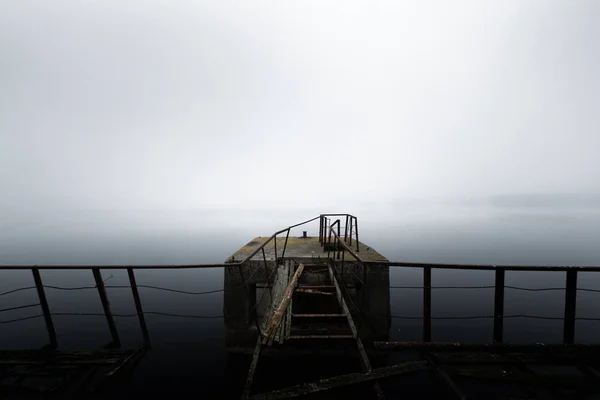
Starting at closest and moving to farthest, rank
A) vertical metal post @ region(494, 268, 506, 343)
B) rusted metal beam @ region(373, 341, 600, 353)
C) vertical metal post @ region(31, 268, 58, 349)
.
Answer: rusted metal beam @ region(373, 341, 600, 353), vertical metal post @ region(494, 268, 506, 343), vertical metal post @ region(31, 268, 58, 349)

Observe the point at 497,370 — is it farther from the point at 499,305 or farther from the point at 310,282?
the point at 310,282

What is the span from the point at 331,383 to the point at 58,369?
686 centimetres

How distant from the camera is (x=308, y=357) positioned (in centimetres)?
820

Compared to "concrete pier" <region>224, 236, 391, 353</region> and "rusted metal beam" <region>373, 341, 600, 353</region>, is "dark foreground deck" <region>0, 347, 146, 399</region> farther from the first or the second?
"rusted metal beam" <region>373, 341, 600, 353</region>

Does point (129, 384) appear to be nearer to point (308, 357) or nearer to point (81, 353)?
point (81, 353)

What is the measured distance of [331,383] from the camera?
3785mm

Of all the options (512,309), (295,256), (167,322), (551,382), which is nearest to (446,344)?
(551,382)

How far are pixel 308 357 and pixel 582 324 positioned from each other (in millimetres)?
21175

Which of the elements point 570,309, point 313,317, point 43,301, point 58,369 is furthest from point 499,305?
point 43,301

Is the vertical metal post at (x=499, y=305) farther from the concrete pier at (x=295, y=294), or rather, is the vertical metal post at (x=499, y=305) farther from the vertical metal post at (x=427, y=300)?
the concrete pier at (x=295, y=294)

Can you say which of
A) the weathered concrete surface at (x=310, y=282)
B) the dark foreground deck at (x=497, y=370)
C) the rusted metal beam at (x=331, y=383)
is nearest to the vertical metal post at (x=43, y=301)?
the weathered concrete surface at (x=310, y=282)

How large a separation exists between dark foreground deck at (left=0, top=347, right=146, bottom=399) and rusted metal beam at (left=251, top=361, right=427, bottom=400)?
15.9ft

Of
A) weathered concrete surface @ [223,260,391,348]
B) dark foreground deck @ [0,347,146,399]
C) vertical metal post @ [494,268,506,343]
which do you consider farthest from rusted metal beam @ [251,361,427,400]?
dark foreground deck @ [0,347,146,399]

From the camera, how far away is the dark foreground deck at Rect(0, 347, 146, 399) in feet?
18.7
